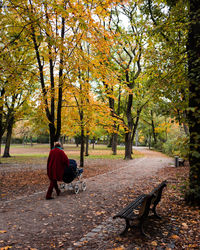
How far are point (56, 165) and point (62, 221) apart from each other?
2.16 m

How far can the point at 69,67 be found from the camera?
843cm

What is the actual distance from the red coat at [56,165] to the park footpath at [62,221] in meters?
0.75

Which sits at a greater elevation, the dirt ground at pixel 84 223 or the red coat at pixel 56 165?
the red coat at pixel 56 165

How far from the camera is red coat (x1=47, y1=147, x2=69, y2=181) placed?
650 cm

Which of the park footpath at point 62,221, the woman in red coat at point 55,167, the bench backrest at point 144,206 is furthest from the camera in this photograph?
Result: the woman in red coat at point 55,167

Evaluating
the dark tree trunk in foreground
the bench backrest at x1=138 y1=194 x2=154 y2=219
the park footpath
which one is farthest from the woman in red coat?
the dark tree trunk in foreground

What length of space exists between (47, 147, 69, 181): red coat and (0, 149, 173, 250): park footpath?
0.75 metres

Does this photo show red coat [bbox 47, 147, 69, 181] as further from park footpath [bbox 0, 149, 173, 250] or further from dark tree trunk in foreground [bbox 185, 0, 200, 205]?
dark tree trunk in foreground [bbox 185, 0, 200, 205]

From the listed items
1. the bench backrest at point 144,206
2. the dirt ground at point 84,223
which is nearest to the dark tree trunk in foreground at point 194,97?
the dirt ground at point 84,223

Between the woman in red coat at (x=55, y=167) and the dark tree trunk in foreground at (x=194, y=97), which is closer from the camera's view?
the dark tree trunk in foreground at (x=194, y=97)

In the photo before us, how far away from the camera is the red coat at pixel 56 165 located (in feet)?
21.3

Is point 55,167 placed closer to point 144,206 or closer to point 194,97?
point 144,206

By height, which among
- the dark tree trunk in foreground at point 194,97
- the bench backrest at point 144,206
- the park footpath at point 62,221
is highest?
the dark tree trunk in foreground at point 194,97

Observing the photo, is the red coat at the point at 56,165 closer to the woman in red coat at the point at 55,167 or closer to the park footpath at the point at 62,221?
the woman in red coat at the point at 55,167
